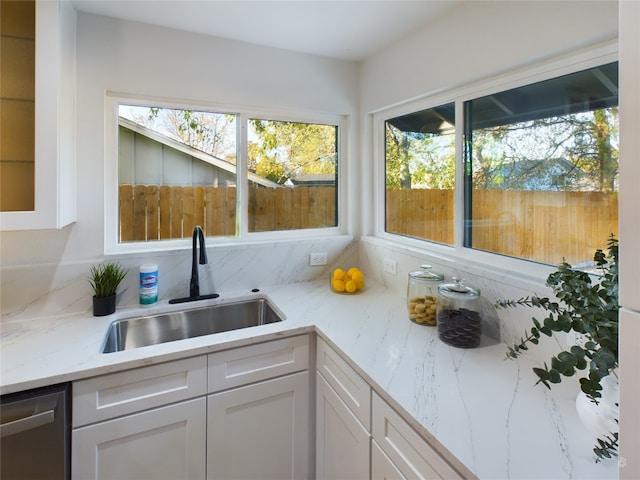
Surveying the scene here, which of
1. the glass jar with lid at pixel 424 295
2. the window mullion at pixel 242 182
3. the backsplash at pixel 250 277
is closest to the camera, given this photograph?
the backsplash at pixel 250 277

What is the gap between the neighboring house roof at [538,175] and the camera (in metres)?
1.23

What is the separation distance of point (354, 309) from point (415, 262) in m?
0.43

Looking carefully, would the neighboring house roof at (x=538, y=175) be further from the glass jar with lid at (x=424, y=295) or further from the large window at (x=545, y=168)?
the glass jar with lid at (x=424, y=295)

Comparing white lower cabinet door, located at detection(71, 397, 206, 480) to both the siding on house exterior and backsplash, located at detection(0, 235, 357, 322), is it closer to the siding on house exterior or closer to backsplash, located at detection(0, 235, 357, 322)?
backsplash, located at detection(0, 235, 357, 322)

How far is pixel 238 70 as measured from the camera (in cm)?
196

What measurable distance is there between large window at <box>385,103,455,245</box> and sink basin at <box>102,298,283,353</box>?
944mm

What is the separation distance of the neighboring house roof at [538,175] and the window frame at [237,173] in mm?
1070

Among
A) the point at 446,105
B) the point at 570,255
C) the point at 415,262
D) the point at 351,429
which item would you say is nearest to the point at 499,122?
the point at 446,105

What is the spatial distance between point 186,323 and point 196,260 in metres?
0.33

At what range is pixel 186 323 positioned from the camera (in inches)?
70.2

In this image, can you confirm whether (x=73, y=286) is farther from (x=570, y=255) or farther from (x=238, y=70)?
(x=570, y=255)

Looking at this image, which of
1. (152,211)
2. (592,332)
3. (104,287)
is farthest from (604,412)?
(152,211)

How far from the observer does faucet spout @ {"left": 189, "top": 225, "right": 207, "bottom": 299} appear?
1.75 meters

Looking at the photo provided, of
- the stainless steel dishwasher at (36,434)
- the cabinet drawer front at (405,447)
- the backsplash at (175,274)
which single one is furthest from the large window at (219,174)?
the cabinet drawer front at (405,447)
